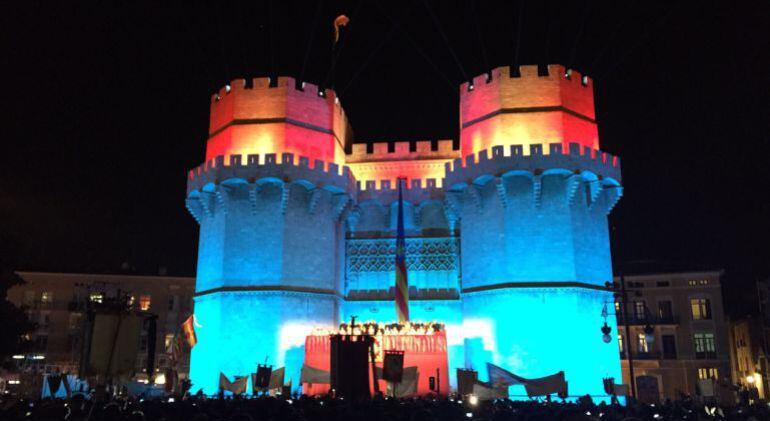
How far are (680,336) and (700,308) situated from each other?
256cm

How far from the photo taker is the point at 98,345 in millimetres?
13211

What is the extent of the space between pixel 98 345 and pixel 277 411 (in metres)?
4.49

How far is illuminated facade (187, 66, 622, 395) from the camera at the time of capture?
28.9m

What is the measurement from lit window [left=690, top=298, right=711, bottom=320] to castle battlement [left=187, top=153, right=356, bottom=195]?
2959 centimetres

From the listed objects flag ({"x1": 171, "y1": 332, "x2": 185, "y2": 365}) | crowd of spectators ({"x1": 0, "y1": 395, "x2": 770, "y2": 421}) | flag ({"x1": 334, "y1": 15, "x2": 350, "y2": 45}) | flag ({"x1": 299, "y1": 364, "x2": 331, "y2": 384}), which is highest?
flag ({"x1": 334, "y1": 15, "x2": 350, "y2": 45})

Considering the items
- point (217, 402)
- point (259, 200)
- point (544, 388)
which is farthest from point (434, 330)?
point (217, 402)

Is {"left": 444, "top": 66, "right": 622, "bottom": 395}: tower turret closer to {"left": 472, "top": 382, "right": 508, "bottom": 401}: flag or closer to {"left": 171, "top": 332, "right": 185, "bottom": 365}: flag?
{"left": 472, "top": 382, "right": 508, "bottom": 401}: flag

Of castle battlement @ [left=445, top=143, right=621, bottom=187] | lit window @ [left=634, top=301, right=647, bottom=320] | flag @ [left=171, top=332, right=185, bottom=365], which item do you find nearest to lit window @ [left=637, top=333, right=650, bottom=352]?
lit window @ [left=634, top=301, right=647, bottom=320]

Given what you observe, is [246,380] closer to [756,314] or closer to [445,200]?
[445,200]

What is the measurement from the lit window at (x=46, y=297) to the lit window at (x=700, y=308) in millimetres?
49432

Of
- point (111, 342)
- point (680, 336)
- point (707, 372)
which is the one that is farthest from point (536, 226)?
point (707, 372)

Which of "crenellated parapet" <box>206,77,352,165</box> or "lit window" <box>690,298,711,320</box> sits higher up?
"crenellated parapet" <box>206,77,352,165</box>

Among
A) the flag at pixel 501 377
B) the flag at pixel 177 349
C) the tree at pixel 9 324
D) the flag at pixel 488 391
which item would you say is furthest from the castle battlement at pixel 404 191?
the tree at pixel 9 324

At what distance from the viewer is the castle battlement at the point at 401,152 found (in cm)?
3522
